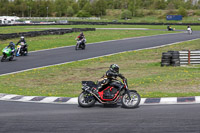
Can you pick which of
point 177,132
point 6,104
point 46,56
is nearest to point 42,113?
point 6,104

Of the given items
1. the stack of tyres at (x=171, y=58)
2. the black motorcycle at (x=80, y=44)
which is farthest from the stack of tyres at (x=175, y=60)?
the black motorcycle at (x=80, y=44)

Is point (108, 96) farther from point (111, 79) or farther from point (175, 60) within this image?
point (175, 60)

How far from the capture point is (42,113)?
998 cm

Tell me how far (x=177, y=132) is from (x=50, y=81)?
10007 millimetres

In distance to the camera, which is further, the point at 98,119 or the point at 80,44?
the point at 80,44

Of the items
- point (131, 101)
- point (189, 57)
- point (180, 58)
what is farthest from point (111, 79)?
point (189, 57)

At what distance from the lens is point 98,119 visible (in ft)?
30.0

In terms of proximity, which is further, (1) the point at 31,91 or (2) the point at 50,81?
(2) the point at 50,81

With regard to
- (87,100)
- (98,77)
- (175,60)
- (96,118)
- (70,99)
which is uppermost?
(175,60)

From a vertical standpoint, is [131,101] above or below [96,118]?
above

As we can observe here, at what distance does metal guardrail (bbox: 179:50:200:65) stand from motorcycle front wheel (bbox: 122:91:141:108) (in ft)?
35.9

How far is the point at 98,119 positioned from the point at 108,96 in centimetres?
173

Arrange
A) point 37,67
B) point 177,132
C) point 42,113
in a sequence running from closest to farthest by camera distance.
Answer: point 177,132 → point 42,113 → point 37,67

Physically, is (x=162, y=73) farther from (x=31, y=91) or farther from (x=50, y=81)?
(x=31, y=91)
